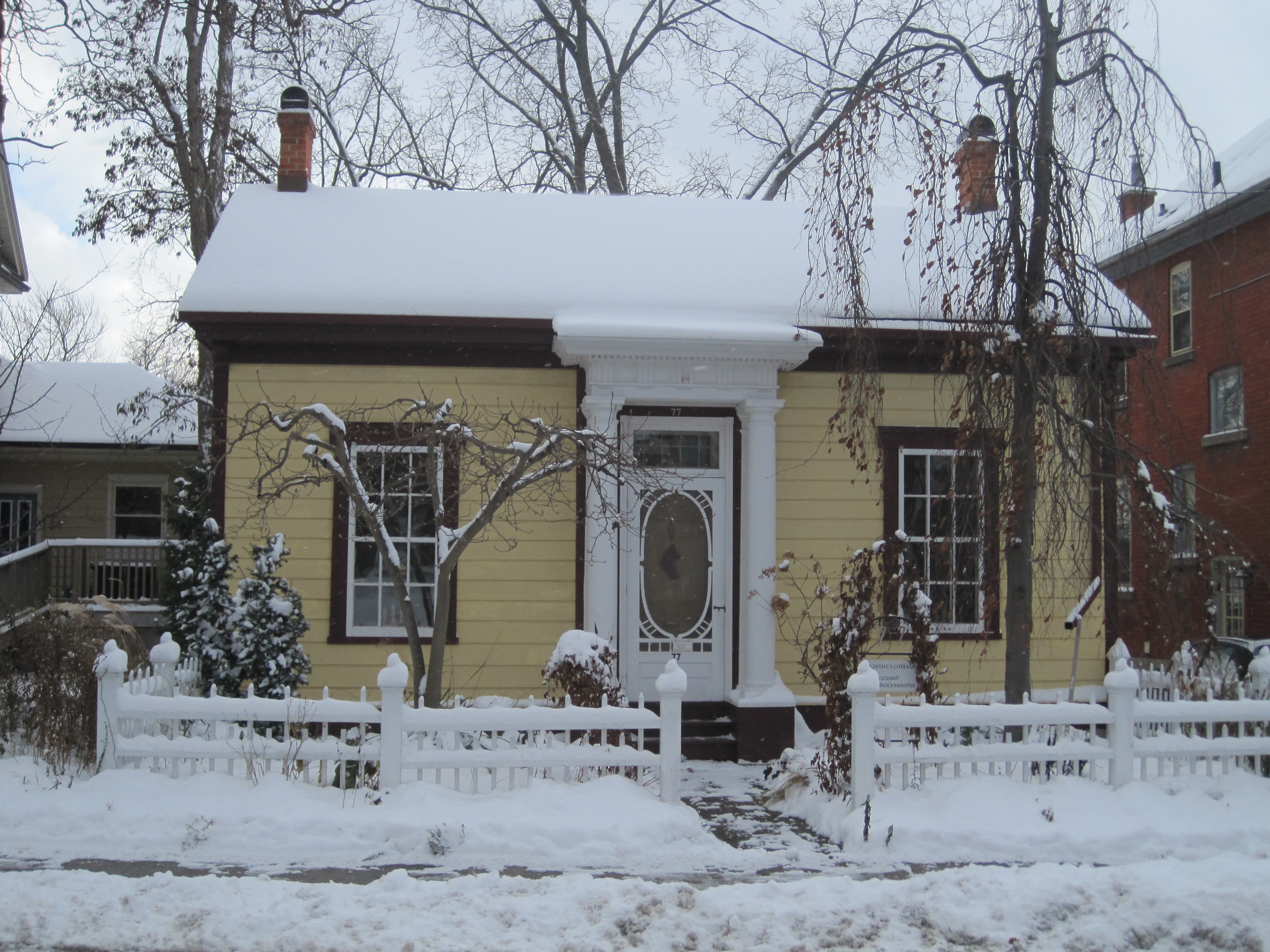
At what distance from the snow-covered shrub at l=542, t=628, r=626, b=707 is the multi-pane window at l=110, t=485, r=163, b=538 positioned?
14.2 m

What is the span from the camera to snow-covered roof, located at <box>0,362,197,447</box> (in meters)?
18.3

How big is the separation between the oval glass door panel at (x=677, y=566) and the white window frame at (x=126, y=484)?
1296cm

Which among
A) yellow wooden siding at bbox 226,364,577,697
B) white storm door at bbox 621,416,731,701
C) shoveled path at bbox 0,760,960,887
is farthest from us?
white storm door at bbox 621,416,731,701

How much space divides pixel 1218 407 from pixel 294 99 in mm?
16358

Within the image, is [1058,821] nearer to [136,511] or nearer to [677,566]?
[677,566]

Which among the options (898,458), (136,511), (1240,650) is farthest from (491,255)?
(136,511)

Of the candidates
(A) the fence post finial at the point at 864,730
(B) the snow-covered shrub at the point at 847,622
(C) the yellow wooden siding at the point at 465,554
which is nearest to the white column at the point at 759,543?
(B) the snow-covered shrub at the point at 847,622

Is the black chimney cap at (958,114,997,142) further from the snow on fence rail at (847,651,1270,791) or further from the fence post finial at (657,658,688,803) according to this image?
the fence post finial at (657,658,688,803)

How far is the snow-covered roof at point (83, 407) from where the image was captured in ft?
60.1

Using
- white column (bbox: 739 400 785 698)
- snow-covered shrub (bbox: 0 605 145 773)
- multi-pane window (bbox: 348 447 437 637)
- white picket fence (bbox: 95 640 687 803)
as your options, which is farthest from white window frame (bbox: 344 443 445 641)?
white column (bbox: 739 400 785 698)

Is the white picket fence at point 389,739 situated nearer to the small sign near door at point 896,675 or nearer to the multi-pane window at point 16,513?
the small sign near door at point 896,675

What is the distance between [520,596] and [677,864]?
3797 mm

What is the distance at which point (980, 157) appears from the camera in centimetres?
740

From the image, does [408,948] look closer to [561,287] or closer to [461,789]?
[461,789]
